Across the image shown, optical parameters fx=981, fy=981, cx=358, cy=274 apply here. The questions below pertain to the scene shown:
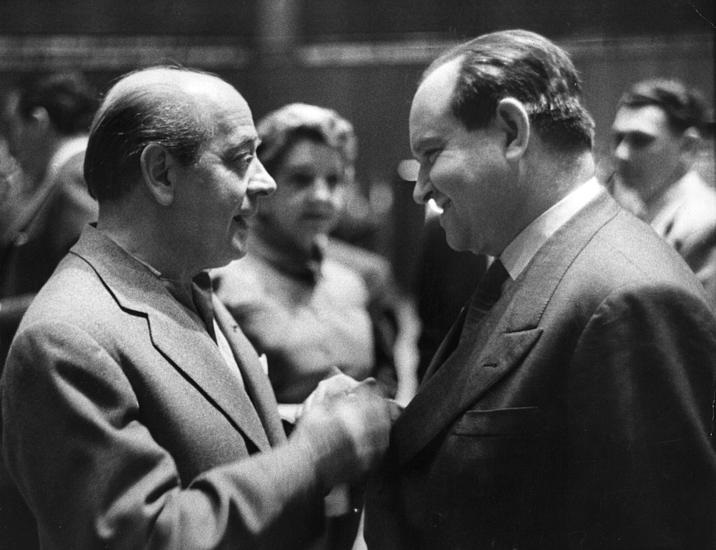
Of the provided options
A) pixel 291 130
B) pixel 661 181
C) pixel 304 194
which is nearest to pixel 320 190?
pixel 304 194

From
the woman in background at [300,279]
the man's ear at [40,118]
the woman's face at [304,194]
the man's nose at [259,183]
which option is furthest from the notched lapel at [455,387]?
the man's ear at [40,118]

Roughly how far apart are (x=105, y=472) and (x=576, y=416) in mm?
778

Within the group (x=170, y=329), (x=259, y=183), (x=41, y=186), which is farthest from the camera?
(x=41, y=186)

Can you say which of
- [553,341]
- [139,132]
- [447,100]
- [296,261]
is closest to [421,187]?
[447,100]

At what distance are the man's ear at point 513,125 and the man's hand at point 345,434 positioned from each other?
1.73 ft

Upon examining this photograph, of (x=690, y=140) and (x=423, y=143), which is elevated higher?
(x=423, y=143)

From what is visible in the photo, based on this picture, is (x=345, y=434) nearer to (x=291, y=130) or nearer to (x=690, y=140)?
(x=291, y=130)

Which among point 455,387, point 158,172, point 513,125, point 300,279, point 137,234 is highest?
point 513,125

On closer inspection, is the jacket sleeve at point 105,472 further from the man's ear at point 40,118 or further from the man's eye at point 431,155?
the man's ear at point 40,118

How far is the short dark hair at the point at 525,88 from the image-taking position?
1.80 metres

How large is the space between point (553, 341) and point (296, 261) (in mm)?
1191

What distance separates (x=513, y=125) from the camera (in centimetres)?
180

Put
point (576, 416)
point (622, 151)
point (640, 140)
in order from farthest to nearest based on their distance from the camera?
point (640, 140) → point (622, 151) → point (576, 416)

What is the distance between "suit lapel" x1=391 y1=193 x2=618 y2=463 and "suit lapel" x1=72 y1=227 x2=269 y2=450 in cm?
30
